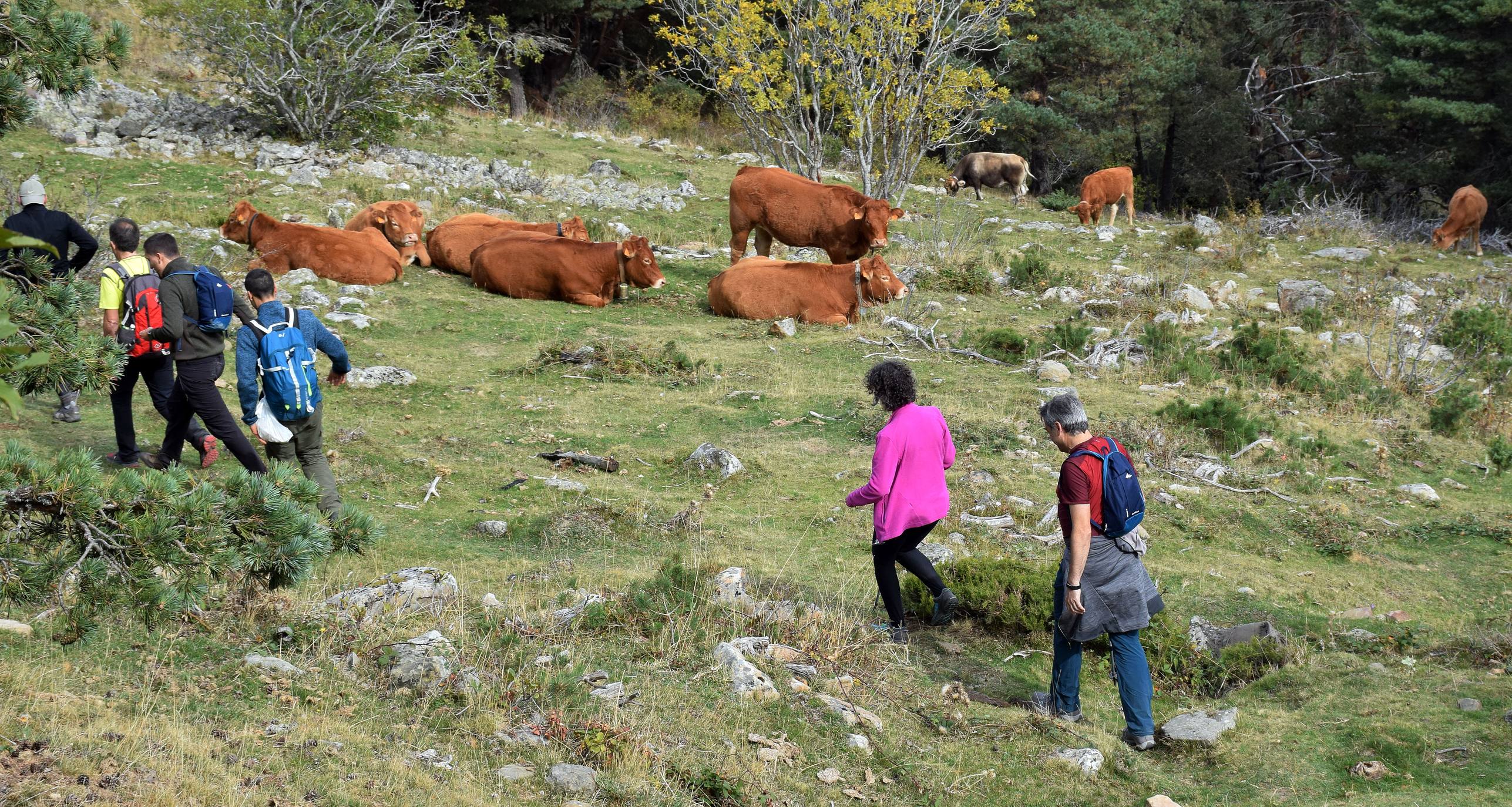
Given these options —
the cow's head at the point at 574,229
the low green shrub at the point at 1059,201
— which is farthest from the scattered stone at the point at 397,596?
the low green shrub at the point at 1059,201

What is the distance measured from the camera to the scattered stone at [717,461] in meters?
9.03

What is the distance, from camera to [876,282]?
14.8 m

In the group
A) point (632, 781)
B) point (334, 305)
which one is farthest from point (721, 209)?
point (632, 781)

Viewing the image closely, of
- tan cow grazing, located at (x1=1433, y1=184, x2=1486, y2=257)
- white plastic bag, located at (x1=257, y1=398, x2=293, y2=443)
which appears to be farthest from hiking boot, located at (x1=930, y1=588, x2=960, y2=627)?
tan cow grazing, located at (x1=1433, y1=184, x2=1486, y2=257)

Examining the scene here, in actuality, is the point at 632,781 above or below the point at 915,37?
below

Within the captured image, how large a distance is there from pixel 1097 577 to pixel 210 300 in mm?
5728

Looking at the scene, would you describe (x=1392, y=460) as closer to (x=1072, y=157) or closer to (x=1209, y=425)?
(x=1209, y=425)

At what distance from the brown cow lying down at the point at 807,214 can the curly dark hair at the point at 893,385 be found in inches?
391

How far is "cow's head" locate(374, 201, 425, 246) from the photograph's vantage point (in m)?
15.1

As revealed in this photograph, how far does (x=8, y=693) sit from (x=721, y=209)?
57.5 ft

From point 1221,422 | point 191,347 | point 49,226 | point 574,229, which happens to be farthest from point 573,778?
point 574,229

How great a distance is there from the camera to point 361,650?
5.06 m

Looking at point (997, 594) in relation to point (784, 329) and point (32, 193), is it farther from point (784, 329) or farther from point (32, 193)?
point (784, 329)

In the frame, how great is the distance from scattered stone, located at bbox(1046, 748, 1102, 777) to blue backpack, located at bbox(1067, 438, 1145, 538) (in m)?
0.95
